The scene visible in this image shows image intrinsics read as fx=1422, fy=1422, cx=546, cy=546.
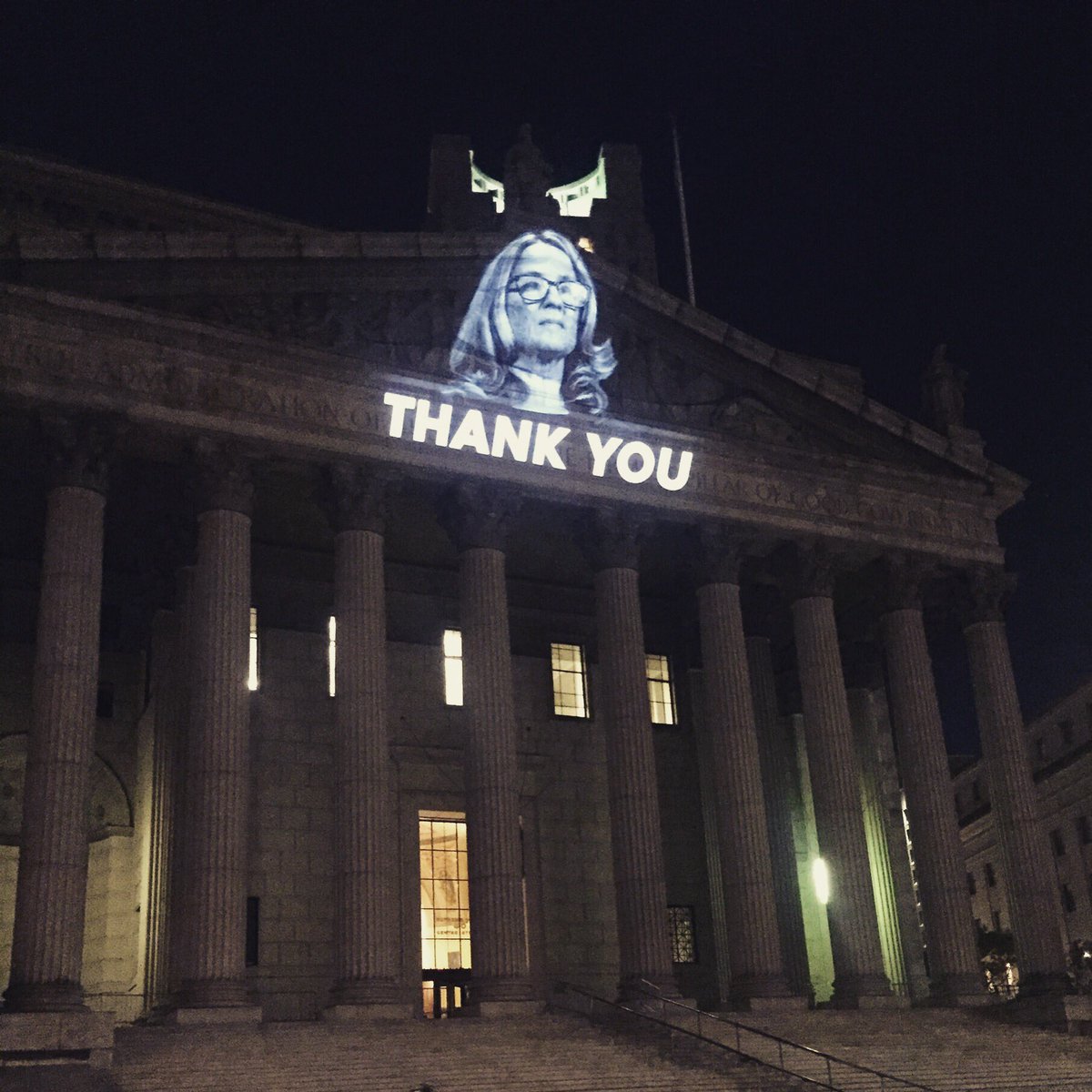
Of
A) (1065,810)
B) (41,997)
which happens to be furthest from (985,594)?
(1065,810)

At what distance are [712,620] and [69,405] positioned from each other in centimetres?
1649

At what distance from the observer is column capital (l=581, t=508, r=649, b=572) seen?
116ft

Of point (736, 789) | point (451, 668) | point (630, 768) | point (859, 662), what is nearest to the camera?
point (630, 768)

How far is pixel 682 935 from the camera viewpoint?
41.2 meters

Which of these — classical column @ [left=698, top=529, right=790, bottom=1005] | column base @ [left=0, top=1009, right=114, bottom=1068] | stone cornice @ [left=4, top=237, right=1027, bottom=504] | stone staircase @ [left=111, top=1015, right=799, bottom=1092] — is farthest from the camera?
classical column @ [left=698, top=529, right=790, bottom=1005]

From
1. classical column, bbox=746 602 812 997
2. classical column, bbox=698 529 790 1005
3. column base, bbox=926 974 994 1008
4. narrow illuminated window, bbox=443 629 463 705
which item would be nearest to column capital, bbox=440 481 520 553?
classical column, bbox=698 529 790 1005

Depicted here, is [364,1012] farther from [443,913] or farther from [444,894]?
[444,894]

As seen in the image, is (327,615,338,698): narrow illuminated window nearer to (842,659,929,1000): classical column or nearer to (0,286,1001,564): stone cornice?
(0,286,1001,564): stone cornice

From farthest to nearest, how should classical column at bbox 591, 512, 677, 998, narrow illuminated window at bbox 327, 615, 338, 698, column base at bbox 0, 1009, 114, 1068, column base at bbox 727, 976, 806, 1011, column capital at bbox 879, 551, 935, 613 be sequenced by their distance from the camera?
column capital at bbox 879, 551, 935, 613 < narrow illuminated window at bbox 327, 615, 338, 698 < column base at bbox 727, 976, 806, 1011 < classical column at bbox 591, 512, 677, 998 < column base at bbox 0, 1009, 114, 1068

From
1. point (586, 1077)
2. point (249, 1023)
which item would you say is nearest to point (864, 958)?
point (586, 1077)

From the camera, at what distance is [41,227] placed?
144 feet

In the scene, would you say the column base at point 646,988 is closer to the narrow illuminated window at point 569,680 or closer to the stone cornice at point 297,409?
the stone cornice at point 297,409

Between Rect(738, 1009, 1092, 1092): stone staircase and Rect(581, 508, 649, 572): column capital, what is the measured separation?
36.3 ft

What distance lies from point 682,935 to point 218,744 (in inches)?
702
